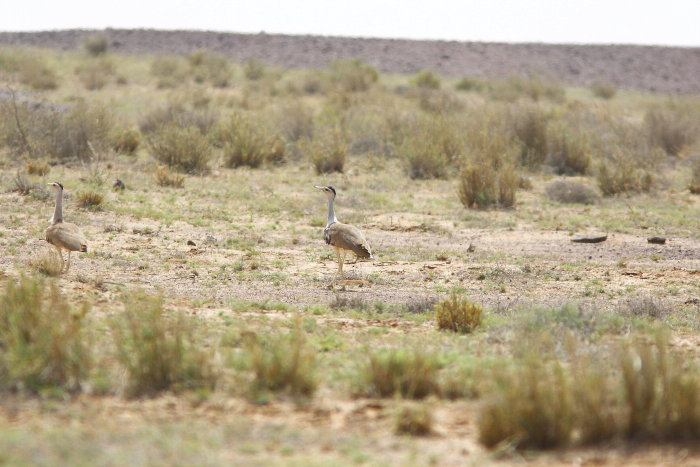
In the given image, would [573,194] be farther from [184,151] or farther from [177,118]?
[177,118]

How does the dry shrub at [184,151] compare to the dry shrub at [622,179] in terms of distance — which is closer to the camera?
the dry shrub at [622,179]

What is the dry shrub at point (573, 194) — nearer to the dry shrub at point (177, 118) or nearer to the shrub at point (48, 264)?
the dry shrub at point (177, 118)

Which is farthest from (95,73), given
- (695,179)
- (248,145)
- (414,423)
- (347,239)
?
(414,423)

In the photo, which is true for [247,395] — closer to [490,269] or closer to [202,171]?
[490,269]

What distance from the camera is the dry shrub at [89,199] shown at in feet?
48.9

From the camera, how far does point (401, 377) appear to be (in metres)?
6.50

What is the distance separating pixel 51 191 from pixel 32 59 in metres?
23.8

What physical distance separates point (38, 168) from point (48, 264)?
8199 millimetres

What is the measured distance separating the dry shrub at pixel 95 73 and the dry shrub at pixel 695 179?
2639 centimetres

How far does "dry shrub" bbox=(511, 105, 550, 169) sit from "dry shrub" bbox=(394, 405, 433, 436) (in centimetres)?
1708

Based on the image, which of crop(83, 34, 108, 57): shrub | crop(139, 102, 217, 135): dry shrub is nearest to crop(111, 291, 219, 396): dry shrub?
crop(139, 102, 217, 135): dry shrub

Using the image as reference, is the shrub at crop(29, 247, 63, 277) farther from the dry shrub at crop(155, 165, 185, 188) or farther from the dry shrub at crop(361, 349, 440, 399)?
the dry shrub at crop(155, 165, 185, 188)

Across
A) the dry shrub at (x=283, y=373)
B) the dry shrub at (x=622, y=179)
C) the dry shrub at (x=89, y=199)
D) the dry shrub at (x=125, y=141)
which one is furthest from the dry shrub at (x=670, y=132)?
the dry shrub at (x=283, y=373)

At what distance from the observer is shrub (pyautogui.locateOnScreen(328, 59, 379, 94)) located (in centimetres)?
4000
